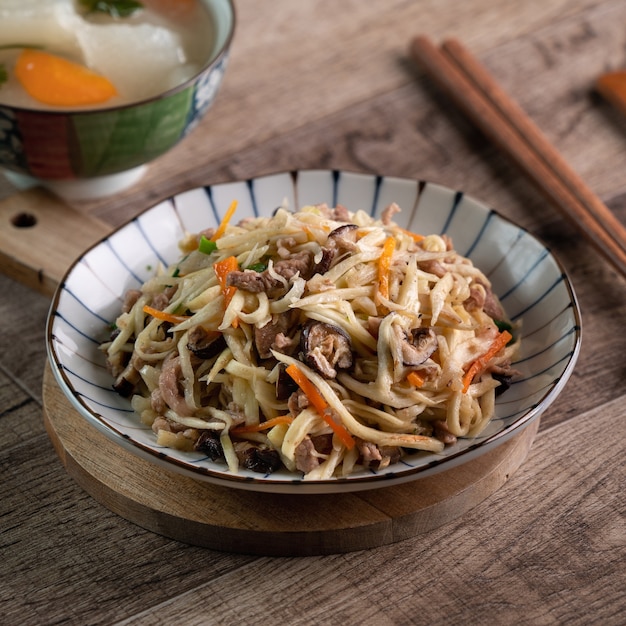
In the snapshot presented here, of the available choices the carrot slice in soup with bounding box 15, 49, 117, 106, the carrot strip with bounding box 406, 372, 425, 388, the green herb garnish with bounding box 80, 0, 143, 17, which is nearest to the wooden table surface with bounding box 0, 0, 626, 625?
the carrot strip with bounding box 406, 372, 425, 388

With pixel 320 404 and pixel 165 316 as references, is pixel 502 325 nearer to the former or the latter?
pixel 320 404

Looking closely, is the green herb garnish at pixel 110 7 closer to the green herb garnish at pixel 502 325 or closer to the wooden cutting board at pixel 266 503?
the wooden cutting board at pixel 266 503

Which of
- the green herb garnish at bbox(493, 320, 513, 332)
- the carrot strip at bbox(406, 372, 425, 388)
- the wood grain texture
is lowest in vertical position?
the wood grain texture

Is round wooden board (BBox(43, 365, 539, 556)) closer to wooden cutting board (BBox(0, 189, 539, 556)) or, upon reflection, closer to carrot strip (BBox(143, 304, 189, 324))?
wooden cutting board (BBox(0, 189, 539, 556))

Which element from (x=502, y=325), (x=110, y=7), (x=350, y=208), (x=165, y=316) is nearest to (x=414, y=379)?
(x=502, y=325)

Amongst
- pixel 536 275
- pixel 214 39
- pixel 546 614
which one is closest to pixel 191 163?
pixel 214 39

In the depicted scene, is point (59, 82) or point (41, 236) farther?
point (41, 236)
